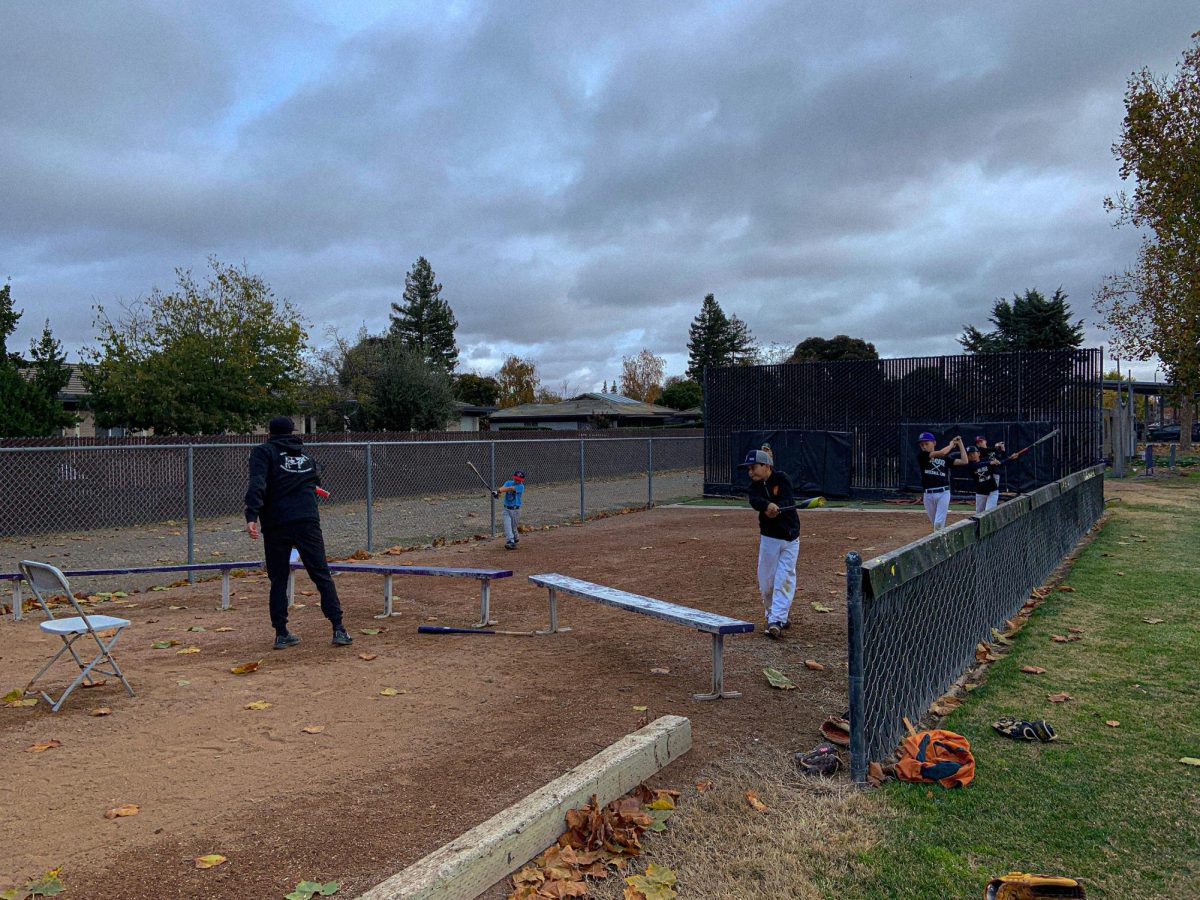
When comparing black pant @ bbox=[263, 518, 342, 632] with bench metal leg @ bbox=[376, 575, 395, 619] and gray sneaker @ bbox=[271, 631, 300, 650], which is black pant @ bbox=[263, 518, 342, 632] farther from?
bench metal leg @ bbox=[376, 575, 395, 619]

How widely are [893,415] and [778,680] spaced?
18.7 metres

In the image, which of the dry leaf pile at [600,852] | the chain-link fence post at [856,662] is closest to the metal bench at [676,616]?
the chain-link fence post at [856,662]

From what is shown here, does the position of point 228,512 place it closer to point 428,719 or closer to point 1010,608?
point 428,719

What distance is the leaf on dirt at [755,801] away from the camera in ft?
12.9

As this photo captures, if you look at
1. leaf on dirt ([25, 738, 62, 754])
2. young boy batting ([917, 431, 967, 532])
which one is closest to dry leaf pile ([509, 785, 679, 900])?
leaf on dirt ([25, 738, 62, 754])

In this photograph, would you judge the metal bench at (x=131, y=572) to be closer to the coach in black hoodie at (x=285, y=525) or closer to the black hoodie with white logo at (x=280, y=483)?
the coach in black hoodie at (x=285, y=525)

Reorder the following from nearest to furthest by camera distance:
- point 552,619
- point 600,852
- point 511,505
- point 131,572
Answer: point 600,852, point 552,619, point 131,572, point 511,505

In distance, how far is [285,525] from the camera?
23.4 ft

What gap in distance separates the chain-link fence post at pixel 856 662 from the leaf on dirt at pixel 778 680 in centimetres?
168

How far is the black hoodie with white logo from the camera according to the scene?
6.98 m

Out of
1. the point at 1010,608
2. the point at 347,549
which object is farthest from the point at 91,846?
the point at 347,549

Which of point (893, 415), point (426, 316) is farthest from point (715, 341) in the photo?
point (893, 415)

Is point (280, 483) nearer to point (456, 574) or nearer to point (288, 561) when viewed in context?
point (288, 561)

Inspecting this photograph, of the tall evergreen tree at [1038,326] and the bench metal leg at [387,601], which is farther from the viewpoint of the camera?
the tall evergreen tree at [1038,326]
